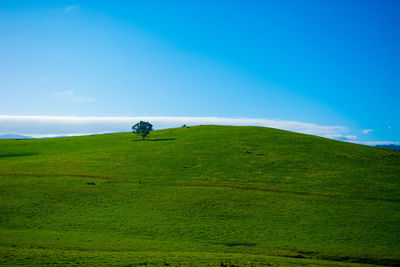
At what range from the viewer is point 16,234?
1128 inches

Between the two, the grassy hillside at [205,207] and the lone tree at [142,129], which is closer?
the grassy hillside at [205,207]

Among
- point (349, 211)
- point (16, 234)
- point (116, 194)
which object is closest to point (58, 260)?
point (16, 234)

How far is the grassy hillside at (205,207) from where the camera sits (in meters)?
26.8

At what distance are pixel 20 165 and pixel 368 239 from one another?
A: 68.1m

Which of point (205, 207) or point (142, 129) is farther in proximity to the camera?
point (142, 129)

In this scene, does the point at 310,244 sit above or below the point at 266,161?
below

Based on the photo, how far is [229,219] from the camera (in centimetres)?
3862

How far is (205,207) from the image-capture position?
42688 millimetres

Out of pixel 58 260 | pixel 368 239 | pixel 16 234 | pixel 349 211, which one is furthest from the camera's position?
pixel 349 211

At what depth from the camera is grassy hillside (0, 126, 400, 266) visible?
1054 inches

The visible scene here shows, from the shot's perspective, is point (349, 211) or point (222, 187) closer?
point (349, 211)

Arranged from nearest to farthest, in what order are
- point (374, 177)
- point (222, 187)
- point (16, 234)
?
point (16, 234)
point (222, 187)
point (374, 177)

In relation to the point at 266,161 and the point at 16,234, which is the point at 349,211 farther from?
the point at 16,234

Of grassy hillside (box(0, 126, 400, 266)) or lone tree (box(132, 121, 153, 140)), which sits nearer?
grassy hillside (box(0, 126, 400, 266))
